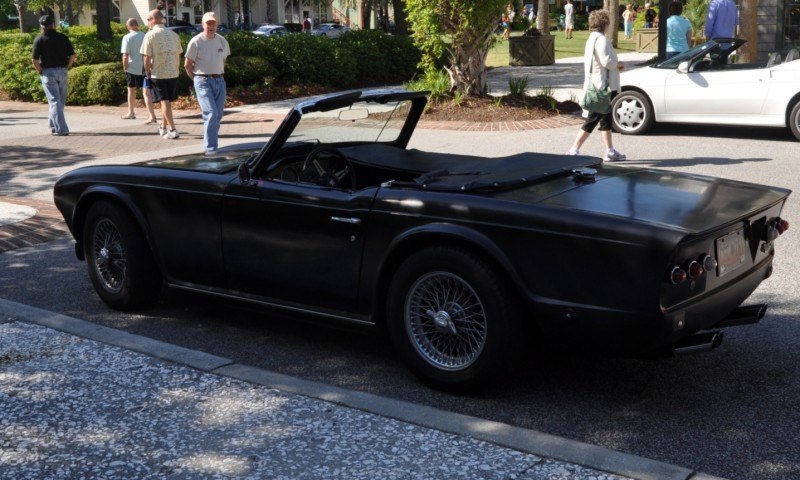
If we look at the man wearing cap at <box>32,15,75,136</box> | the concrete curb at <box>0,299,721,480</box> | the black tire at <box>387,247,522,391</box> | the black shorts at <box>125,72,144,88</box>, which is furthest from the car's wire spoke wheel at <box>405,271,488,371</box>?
the black shorts at <box>125,72,144,88</box>

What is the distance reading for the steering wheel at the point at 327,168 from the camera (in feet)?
17.8

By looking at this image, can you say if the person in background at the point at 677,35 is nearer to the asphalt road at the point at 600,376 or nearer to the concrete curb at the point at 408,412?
the asphalt road at the point at 600,376

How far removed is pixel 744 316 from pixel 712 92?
28.9ft

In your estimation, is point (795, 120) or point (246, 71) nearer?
point (795, 120)

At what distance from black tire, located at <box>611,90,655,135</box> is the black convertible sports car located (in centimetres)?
783

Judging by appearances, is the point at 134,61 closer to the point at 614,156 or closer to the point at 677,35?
the point at 677,35

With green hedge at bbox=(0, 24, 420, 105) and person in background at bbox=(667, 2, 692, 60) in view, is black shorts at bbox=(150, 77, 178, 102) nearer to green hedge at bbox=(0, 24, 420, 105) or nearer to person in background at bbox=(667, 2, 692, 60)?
green hedge at bbox=(0, 24, 420, 105)

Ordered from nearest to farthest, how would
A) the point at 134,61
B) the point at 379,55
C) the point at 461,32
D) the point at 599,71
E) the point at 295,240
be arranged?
the point at 295,240, the point at 599,71, the point at 461,32, the point at 134,61, the point at 379,55

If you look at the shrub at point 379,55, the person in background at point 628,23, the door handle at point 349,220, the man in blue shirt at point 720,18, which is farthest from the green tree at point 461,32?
the person in background at point 628,23

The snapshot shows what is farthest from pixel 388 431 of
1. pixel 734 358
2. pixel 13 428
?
pixel 734 358

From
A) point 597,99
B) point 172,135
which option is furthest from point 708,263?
point 172,135

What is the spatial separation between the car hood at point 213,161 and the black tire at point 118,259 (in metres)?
0.40

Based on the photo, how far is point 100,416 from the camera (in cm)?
460

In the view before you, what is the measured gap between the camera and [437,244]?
185 inches
